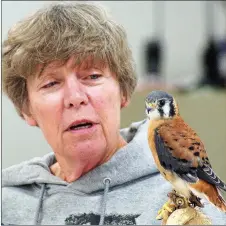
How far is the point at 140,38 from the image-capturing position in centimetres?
76

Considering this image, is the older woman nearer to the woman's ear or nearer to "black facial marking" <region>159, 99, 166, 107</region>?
the woman's ear

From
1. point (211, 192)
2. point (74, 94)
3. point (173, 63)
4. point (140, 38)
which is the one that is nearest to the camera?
point (211, 192)

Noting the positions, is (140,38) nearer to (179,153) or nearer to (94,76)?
(94,76)

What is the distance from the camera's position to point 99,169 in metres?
0.56

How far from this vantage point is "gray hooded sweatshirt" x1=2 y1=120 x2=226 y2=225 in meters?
0.52

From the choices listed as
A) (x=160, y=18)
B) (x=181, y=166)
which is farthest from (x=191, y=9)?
(x=181, y=166)

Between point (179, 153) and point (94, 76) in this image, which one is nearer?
point (179, 153)

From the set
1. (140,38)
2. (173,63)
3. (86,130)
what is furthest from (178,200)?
(173,63)

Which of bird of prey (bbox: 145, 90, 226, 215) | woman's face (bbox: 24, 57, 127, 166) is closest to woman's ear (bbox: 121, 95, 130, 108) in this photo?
woman's face (bbox: 24, 57, 127, 166)

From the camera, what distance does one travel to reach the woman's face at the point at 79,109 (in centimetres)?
50

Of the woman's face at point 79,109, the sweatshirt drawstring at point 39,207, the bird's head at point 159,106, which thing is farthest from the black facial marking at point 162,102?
the sweatshirt drawstring at point 39,207

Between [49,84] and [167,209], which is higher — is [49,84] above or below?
above

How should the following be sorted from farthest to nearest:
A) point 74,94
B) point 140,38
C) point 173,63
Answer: point 173,63, point 140,38, point 74,94

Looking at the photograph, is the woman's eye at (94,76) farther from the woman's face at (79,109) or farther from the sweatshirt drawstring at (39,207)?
the sweatshirt drawstring at (39,207)
